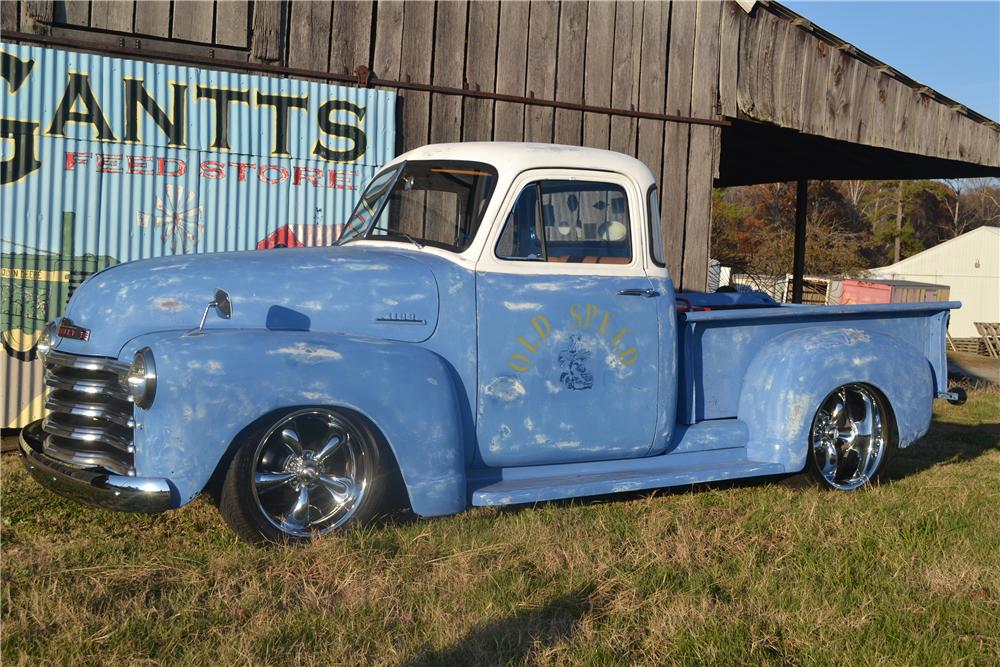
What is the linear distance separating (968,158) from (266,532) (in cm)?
963

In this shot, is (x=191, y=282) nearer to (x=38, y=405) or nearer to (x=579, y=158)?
(x=579, y=158)

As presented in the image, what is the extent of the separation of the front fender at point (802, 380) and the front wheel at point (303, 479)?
239 centimetres

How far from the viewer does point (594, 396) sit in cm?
538

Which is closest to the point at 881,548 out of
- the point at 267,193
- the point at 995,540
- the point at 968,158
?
the point at 995,540

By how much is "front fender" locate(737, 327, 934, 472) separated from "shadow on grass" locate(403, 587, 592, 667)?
2.34 meters

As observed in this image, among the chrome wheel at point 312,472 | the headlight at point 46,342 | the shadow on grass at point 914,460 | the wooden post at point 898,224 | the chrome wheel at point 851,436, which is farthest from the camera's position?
the wooden post at point 898,224

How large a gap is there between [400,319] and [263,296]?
643mm

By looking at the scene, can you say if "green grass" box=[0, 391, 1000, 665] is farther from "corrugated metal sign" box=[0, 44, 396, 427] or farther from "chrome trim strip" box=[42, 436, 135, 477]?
"corrugated metal sign" box=[0, 44, 396, 427]

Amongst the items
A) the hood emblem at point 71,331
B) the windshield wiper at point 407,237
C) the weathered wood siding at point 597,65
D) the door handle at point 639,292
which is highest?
the weathered wood siding at point 597,65

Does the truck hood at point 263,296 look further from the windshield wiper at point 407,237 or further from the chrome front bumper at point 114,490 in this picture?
the chrome front bumper at point 114,490

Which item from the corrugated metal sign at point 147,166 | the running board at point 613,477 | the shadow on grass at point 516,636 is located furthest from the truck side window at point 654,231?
the corrugated metal sign at point 147,166

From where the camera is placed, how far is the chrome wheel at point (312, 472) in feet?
15.0

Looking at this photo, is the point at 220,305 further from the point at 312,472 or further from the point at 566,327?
the point at 566,327

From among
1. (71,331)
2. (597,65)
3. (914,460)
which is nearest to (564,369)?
(71,331)
